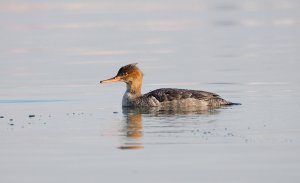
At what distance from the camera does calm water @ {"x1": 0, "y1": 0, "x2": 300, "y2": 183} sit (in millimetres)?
12984

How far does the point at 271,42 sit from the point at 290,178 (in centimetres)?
1946

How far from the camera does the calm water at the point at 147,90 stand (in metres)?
13.0

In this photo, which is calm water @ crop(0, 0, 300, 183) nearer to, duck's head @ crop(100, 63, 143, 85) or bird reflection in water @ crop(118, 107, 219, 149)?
bird reflection in water @ crop(118, 107, 219, 149)

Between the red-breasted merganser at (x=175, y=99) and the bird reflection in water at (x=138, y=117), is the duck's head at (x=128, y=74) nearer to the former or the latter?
the red-breasted merganser at (x=175, y=99)

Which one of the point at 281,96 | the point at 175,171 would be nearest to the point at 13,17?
the point at 281,96

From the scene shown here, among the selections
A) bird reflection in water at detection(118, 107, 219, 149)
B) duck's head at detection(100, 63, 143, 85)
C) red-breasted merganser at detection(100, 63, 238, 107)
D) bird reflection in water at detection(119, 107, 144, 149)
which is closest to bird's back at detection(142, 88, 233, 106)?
red-breasted merganser at detection(100, 63, 238, 107)

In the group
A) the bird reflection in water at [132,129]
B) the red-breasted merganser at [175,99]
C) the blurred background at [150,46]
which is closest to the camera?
the bird reflection in water at [132,129]

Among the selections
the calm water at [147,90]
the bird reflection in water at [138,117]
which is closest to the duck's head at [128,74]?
the calm water at [147,90]

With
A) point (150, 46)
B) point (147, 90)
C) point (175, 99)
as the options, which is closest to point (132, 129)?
point (175, 99)

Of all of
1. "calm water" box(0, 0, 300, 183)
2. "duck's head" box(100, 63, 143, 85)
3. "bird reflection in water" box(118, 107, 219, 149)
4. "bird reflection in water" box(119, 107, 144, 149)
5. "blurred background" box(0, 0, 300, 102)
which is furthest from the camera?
"blurred background" box(0, 0, 300, 102)

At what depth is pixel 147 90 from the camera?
22.4 metres

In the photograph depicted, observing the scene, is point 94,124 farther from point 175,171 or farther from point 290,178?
point 290,178

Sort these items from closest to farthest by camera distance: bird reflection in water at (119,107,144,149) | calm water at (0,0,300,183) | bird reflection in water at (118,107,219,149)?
calm water at (0,0,300,183) < bird reflection in water at (119,107,144,149) < bird reflection in water at (118,107,219,149)

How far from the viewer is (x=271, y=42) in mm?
31141
